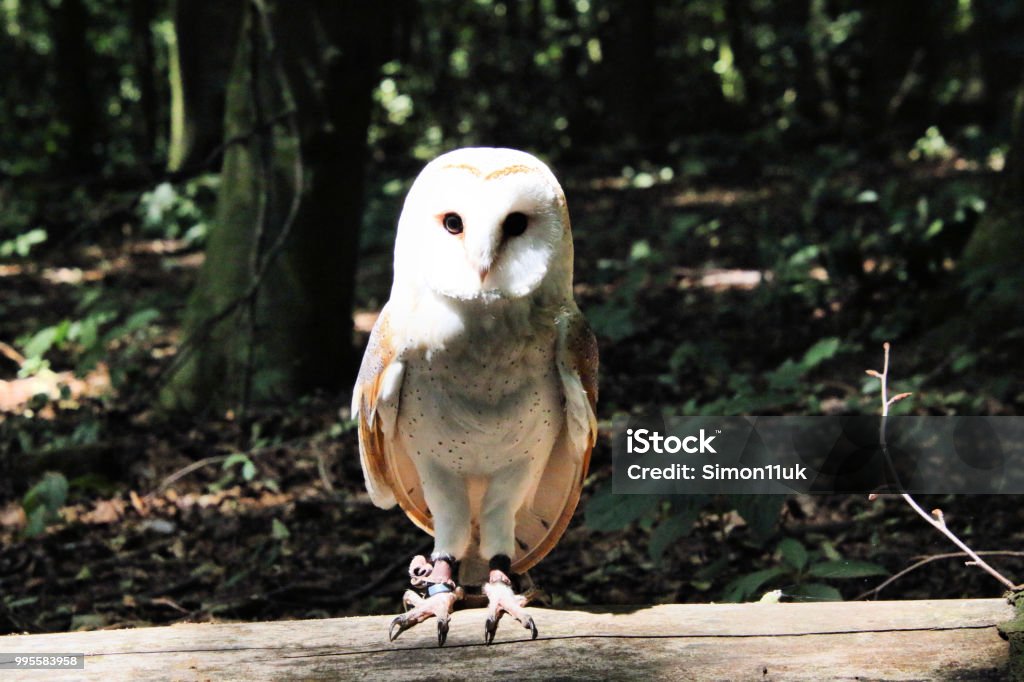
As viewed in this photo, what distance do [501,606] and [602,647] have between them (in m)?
0.25

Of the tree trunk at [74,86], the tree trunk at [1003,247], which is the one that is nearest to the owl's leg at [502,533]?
the tree trunk at [1003,247]

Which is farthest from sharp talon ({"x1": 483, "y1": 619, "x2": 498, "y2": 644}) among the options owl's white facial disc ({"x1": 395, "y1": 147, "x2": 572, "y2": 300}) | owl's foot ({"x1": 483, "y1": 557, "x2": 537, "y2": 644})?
owl's white facial disc ({"x1": 395, "y1": 147, "x2": 572, "y2": 300})

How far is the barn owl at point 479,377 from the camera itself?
2.12 metres

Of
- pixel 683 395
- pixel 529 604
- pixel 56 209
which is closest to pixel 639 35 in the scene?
pixel 56 209

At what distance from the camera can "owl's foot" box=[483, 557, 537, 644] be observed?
232 centimetres

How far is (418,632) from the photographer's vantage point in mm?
2352

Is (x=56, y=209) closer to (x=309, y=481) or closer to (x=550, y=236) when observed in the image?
(x=309, y=481)

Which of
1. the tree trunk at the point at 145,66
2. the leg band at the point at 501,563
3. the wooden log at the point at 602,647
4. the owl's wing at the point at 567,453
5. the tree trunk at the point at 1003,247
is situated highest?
the tree trunk at the point at 145,66

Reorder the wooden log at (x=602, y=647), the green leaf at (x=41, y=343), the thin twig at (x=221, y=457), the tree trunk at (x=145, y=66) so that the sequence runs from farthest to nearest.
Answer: the tree trunk at (x=145, y=66) < the green leaf at (x=41, y=343) < the thin twig at (x=221, y=457) < the wooden log at (x=602, y=647)

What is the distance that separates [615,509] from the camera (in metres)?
3.26

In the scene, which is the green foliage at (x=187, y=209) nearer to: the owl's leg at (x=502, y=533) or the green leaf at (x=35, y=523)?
the green leaf at (x=35, y=523)

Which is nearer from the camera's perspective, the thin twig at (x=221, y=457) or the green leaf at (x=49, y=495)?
the green leaf at (x=49, y=495)

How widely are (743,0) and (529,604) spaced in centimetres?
1678

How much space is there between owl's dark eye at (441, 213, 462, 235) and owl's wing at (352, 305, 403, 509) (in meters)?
0.37
